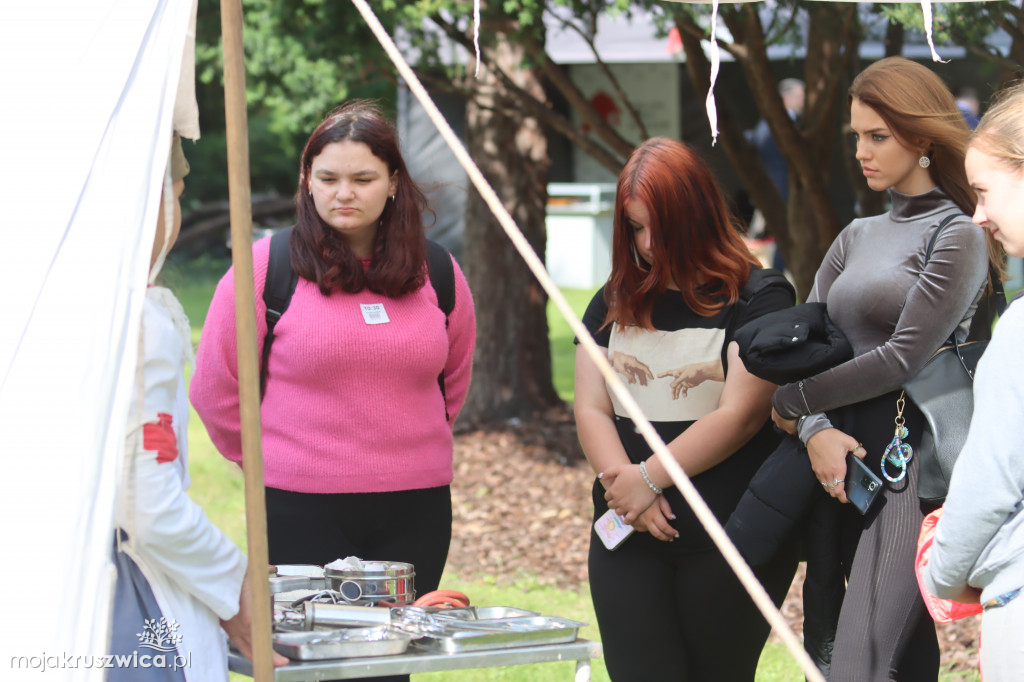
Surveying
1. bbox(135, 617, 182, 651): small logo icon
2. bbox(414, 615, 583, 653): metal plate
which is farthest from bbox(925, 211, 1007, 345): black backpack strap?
bbox(135, 617, 182, 651): small logo icon

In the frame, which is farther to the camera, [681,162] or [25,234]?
[681,162]

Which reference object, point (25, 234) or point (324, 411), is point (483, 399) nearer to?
point (324, 411)

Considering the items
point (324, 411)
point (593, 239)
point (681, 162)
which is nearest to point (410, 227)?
point (324, 411)

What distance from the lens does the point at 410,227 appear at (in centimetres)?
301

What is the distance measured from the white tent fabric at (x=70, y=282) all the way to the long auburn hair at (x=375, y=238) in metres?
0.94

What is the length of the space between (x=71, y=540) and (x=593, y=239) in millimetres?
12328

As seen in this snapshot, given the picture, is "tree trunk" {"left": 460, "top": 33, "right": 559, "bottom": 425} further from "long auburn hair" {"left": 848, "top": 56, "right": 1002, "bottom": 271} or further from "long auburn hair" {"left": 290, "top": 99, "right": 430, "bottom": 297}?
"long auburn hair" {"left": 848, "top": 56, "right": 1002, "bottom": 271}

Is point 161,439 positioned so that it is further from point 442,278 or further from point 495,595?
point 495,595

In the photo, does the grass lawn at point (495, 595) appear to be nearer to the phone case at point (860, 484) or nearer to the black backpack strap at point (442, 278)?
the black backpack strap at point (442, 278)

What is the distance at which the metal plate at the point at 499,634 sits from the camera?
81.5 inches

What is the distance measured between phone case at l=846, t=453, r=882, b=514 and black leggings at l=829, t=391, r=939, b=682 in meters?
0.05

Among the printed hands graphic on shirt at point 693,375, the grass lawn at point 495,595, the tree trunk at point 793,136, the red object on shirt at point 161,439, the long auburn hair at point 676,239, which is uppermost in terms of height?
the tree trunk at point 793,136

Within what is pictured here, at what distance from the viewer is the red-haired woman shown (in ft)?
9.12

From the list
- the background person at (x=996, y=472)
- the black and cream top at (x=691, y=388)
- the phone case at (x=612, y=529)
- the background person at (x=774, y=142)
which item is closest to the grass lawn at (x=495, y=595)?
the phone case at (x=612, y=529)
